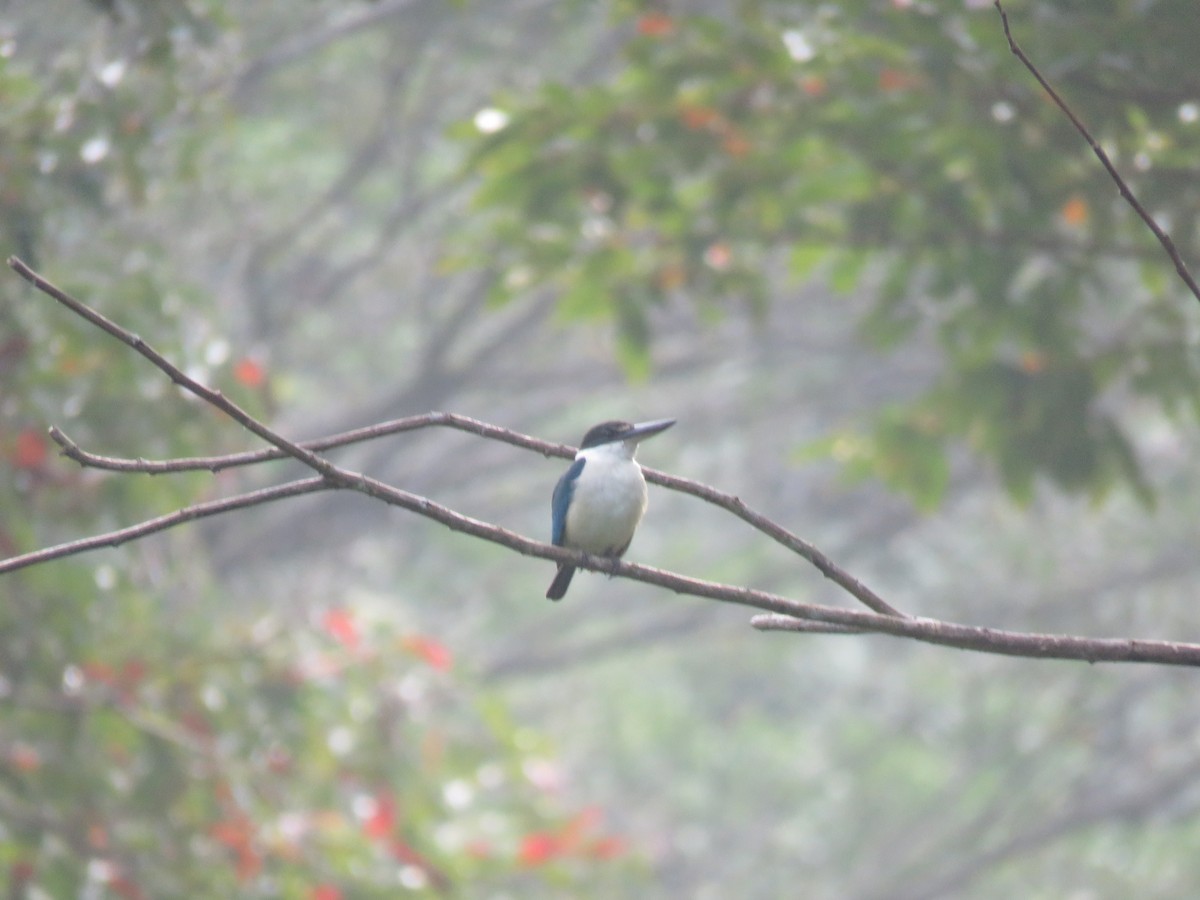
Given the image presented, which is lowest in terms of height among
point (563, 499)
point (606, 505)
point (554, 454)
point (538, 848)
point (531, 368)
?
point (531, 368)

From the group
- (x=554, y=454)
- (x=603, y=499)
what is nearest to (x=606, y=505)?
(x=603, y=499)

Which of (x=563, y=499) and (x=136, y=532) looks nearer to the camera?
(x=136, y=532)

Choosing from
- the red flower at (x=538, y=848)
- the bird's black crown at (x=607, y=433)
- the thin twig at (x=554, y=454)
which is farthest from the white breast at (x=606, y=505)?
the red flower at (x=538, y=848)

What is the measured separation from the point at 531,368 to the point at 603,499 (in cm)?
896

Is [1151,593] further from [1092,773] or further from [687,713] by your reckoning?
[687,713]

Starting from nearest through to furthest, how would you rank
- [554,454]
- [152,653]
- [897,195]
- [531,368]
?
1. [554,454]
2. [897,195]
3. [152,653]
4. [531,368]

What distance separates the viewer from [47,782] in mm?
5254

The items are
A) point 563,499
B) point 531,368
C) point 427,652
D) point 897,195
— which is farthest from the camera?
point 531,368

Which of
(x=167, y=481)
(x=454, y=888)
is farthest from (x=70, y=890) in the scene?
(x=454, y=888)

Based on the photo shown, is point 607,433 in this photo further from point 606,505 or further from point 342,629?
point 342,629

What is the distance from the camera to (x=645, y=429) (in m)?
3.96

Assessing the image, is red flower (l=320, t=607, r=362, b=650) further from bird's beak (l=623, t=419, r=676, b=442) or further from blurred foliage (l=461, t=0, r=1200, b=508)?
bird's beak (l=623, t=419, r=676, b=442)

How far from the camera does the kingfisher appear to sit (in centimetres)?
396

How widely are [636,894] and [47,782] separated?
364 inches
